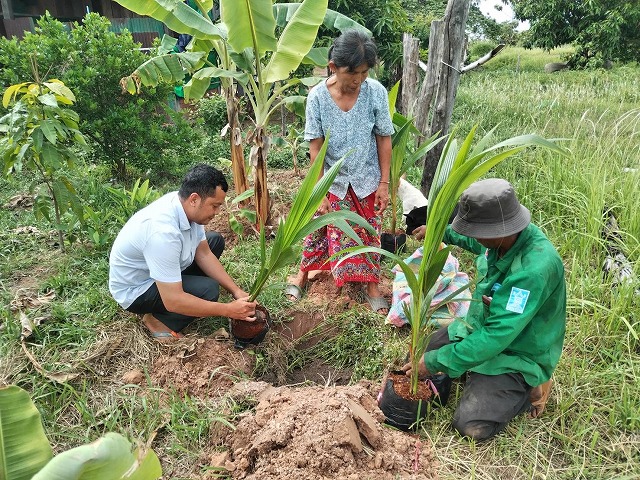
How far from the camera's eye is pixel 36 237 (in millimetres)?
3861

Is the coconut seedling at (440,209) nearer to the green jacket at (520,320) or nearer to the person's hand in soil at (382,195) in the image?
the green jacket at (520,320)

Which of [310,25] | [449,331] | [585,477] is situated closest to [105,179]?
[310,25]

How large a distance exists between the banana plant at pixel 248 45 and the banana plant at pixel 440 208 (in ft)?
4.79

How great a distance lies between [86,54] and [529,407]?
4714 millimetres

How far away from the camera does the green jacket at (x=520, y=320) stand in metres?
1.91

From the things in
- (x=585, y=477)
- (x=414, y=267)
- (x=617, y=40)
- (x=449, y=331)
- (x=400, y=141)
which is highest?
(x=617, y=40)

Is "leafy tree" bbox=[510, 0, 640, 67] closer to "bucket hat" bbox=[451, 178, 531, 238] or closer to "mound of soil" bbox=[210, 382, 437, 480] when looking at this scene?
"bucket hat" bbox=[451, 178, 531, 238]

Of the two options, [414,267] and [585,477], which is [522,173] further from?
[585,477]

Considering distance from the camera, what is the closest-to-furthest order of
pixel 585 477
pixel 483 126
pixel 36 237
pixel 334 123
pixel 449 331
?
pixel 585 477 → pixel 449 331 → pixel 334 123 → pixel 36 237 → pixel 483 126

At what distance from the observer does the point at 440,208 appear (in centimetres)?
182

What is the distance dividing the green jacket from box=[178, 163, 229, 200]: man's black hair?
1308mm

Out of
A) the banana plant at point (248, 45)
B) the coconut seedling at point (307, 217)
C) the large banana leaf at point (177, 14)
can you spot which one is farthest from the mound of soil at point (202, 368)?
the large banana leaf at point (177, 14)

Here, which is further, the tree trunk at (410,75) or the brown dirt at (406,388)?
the tree trunk at (410,75)

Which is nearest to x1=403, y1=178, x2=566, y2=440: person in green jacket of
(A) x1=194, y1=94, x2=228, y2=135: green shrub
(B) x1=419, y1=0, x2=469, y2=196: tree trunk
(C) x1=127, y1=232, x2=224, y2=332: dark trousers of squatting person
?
(C) x1=127, y1=232, x2=224, y2=332: dark trousers of squatting person
